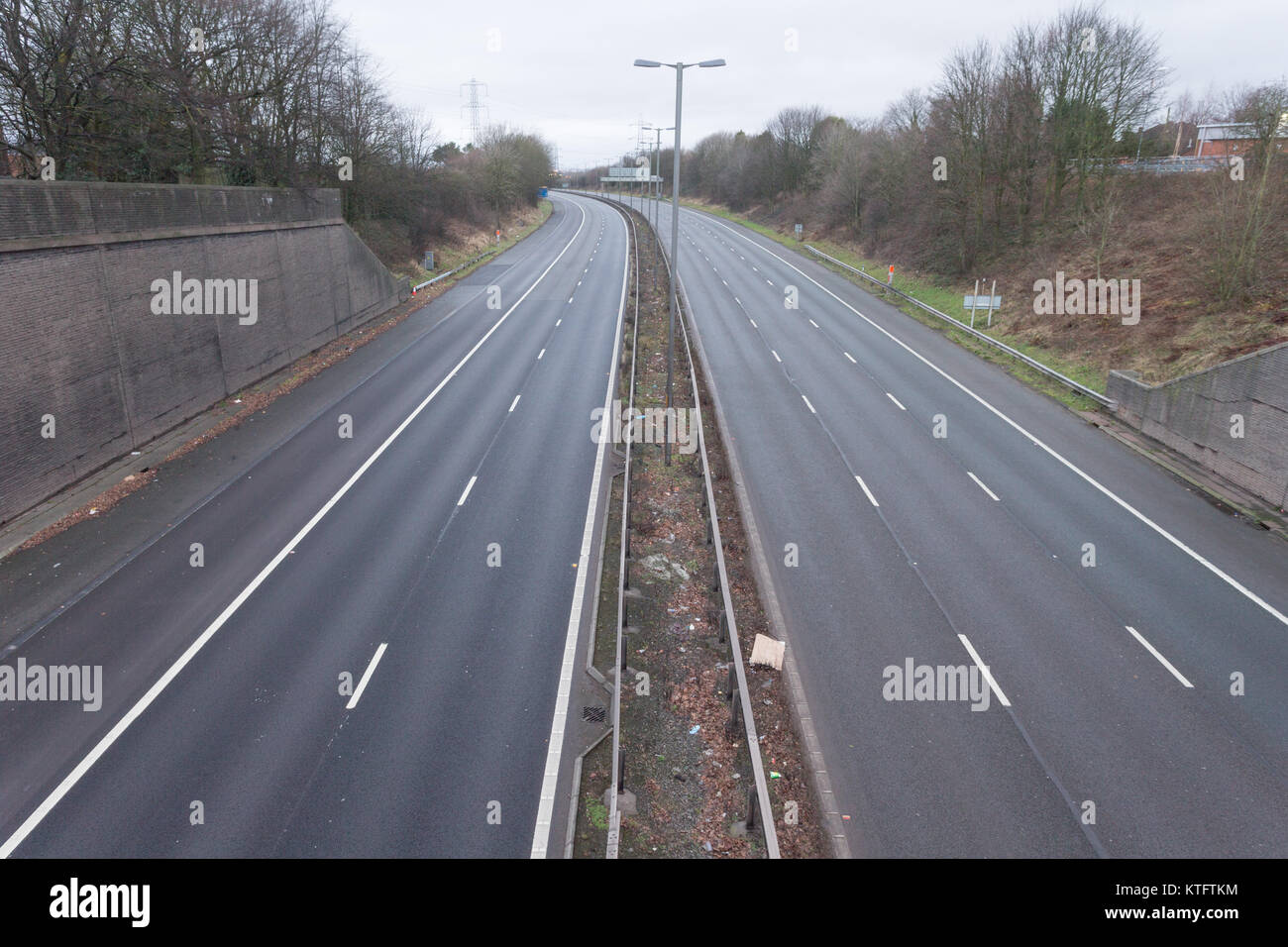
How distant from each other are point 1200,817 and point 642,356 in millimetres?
23209

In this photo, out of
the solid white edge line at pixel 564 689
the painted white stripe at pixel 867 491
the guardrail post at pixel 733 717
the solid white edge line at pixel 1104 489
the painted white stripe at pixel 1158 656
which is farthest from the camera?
the painted white stripe at pixel 867 491

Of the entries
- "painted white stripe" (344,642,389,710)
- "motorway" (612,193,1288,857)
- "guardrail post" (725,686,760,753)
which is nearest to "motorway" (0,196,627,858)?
"painted white stripe" (344,642,389,710)

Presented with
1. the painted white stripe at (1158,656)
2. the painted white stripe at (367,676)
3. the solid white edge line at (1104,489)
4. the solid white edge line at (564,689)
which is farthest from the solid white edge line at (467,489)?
the solid white edge line at (1104,489)

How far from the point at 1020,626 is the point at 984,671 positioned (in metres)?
1.57

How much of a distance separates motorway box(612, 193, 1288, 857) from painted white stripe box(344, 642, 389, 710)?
20.1ft

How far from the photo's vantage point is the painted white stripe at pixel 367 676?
396 inches

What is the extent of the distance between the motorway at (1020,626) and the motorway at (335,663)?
3.88m

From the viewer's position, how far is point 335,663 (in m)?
10.9

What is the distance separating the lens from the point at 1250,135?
2800cm

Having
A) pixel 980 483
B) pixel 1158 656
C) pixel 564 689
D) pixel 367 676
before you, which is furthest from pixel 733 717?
pixel 980 483

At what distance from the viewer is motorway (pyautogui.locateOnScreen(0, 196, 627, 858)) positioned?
8258 millimetres

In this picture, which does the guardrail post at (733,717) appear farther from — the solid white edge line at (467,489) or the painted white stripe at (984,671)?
the solid white edge line at (467,489)

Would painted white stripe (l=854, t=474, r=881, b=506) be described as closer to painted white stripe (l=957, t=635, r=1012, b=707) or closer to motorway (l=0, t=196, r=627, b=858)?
painted white stripe (l=957, t=635, r=1012, b=707)

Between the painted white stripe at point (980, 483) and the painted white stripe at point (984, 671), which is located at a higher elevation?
the painted white stripe at point (980, 483)
